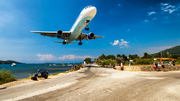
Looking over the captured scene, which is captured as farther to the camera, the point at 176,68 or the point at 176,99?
the point at 176,68

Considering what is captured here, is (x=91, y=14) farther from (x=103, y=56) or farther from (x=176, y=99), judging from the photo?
(x=103, y=56)

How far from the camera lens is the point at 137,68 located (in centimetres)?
1738

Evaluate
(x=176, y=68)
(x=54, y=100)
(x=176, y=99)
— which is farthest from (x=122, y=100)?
(x=176, y=68)

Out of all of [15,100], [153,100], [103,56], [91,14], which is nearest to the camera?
[153,100]

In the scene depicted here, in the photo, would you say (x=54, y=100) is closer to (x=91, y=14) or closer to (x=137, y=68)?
(x=91, y=14)

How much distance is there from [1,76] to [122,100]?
39.4 feet

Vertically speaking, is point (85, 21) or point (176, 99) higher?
point (85, 21)

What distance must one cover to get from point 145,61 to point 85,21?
2384cm

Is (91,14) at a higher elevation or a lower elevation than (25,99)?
higher

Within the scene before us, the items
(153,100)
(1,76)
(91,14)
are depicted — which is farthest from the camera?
(91,14)

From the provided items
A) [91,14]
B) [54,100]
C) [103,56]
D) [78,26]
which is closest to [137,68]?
[91,14]

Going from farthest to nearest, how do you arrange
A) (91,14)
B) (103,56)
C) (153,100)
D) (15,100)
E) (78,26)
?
(103,56)
(78,26)
(91,14)
(15,100)
(153,100)

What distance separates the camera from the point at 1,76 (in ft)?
30.1

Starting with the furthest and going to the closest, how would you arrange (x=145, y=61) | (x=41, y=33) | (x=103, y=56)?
(x=103, y=56) < (x=145, y=61) < (x=41, y=33)
